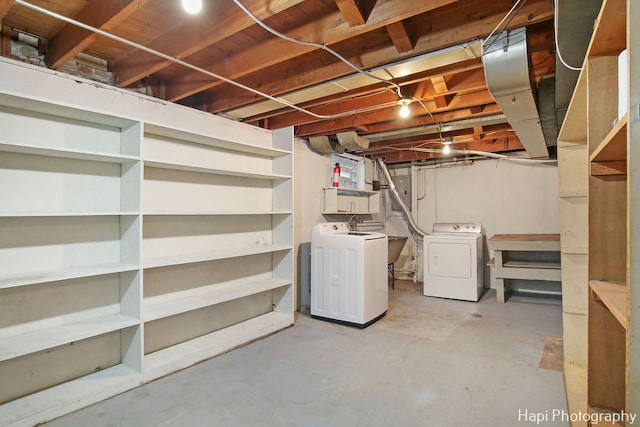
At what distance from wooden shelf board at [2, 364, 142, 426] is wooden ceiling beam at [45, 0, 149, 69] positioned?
1.94 meters

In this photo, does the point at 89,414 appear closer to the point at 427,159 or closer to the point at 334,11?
the point at 334,11

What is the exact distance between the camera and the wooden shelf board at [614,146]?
908mm

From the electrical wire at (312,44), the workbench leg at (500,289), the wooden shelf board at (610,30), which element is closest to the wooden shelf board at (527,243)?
the workbench leg at (500,289)

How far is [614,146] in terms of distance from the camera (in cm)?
105

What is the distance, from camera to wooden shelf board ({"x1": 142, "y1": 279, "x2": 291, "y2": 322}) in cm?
248

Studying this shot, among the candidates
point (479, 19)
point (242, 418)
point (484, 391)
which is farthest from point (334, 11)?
point (484, 391)

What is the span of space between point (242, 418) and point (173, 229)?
1.50 meters

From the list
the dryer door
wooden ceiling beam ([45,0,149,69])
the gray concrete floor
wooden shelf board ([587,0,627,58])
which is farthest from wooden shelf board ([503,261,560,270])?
wooden ceiling beam ([45,0,149,69])

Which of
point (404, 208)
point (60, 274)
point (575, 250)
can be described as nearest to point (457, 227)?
point (404, 208)

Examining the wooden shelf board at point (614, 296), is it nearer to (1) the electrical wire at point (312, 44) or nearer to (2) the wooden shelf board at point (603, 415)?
(2) the wooden shelf board at point (603, 415)

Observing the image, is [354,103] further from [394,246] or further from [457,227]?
[457,227]

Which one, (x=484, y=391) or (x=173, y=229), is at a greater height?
(x=173, y=229)

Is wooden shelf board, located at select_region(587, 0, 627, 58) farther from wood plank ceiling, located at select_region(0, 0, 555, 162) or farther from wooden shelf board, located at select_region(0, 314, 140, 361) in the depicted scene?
wooden shelf board, located at select_region(0, 314, 140, 361)

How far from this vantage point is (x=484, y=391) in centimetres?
220
